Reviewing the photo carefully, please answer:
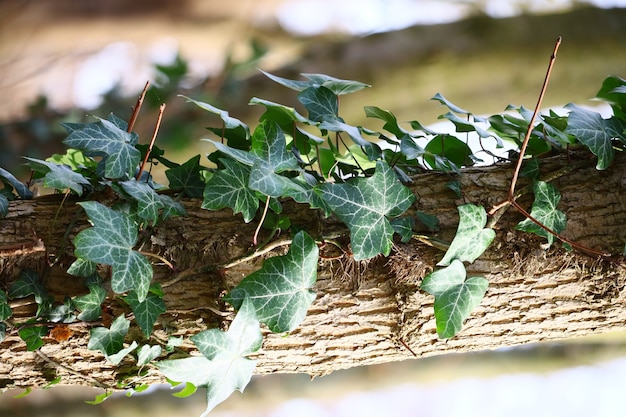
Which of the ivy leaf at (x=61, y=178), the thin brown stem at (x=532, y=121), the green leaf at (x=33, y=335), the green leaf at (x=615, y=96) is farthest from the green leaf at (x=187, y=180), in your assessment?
the green leaf at (x=615, y=96)

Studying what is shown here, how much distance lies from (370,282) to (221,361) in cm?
23

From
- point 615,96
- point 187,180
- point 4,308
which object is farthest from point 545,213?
point 4,308

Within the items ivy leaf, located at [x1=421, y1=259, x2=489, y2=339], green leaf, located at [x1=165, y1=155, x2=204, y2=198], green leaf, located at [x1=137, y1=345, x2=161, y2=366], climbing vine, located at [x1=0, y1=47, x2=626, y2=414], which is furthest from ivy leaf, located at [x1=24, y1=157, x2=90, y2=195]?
ivy leaf, located at [x1=421, y1=259, x2=489, y2=339]

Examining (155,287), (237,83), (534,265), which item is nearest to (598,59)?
(237,83)

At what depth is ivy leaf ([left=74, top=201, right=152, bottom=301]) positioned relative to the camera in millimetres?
653

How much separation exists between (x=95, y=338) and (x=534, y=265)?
0.58 m

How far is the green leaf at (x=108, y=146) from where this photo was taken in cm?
73

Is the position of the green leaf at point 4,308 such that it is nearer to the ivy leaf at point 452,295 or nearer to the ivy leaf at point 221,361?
the ivy leaf at point 221,361

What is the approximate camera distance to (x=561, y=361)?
2.74m

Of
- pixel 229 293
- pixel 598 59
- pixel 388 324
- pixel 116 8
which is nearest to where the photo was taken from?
pixel 229 293

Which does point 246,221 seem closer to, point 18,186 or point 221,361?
point 221,361

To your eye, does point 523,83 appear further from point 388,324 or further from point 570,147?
point 388,324

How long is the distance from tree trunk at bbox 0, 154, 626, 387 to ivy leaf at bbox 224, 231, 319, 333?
6 centimetres

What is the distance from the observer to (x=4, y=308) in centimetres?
73
